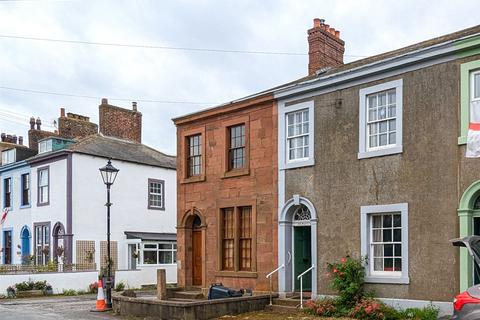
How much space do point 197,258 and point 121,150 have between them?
13966 millimetres

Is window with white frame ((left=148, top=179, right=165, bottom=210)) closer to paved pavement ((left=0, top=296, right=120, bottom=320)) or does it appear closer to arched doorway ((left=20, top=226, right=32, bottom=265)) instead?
arched doorway ((left=20, top=226, right=32, bottom=265))

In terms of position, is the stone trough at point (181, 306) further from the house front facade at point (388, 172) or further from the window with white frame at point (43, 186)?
the window with white frame at point (43, 186)

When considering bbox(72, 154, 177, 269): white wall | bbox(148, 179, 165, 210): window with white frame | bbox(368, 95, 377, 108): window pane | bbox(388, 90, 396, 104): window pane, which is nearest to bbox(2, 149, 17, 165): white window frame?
bbox(72, 154, 177, 269): white wall

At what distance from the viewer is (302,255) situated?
62.1 ft

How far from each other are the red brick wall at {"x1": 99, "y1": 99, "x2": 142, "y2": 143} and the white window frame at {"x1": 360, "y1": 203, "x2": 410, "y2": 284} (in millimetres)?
22336

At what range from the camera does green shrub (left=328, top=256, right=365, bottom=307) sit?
15.9 m

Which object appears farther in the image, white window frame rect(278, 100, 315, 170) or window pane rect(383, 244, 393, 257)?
white window frame rect(278, 100, 315, 170)

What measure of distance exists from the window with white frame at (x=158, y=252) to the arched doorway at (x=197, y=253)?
10.8m

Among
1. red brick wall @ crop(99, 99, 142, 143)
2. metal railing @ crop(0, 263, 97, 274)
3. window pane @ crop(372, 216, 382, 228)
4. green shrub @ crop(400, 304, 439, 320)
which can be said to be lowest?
metal railing @ crop(0, 263, 97, 274)

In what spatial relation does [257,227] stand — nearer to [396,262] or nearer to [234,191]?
[234,191]

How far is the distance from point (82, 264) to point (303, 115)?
52.8 feet

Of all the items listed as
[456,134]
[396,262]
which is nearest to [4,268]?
[396,262]

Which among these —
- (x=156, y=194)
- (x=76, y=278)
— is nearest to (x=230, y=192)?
(x=76, y=278)

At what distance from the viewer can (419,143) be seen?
15.4 metres
